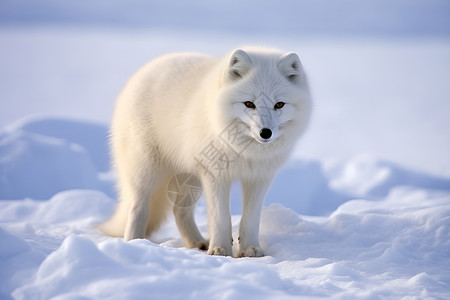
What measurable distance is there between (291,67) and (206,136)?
0.72m

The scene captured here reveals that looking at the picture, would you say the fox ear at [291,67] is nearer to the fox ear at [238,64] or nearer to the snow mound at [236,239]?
the fox ear at [238,64]

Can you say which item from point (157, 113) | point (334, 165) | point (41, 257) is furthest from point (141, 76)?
point (334, 165)

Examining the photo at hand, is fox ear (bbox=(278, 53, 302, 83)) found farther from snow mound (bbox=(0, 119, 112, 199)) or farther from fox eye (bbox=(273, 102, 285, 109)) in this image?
snow mound (bbox=(0, 119, 112, 199))

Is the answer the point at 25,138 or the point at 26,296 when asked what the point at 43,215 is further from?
the point at 26,296

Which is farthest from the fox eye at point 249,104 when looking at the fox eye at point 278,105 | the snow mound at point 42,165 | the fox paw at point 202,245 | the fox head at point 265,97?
the snow mound at point 42,165

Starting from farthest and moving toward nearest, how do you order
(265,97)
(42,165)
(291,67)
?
(42,165)
(291,67)
(265,97)

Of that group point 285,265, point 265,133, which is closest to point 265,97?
point 265,133

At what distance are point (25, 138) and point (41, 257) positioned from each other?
15.8 ft

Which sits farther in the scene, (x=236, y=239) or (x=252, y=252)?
(x=236, y=239)

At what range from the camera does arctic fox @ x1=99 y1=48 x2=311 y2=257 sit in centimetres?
337

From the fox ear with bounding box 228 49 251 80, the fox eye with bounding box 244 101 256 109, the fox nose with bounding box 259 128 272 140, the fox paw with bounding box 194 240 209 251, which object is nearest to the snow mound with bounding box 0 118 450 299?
the fox paw with bounding box 194 240 209 251

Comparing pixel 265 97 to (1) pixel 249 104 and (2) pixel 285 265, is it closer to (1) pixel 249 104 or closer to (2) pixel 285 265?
(1) pixel 249 104

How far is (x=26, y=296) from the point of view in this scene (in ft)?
7.63

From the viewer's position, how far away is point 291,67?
3475 millimetres
